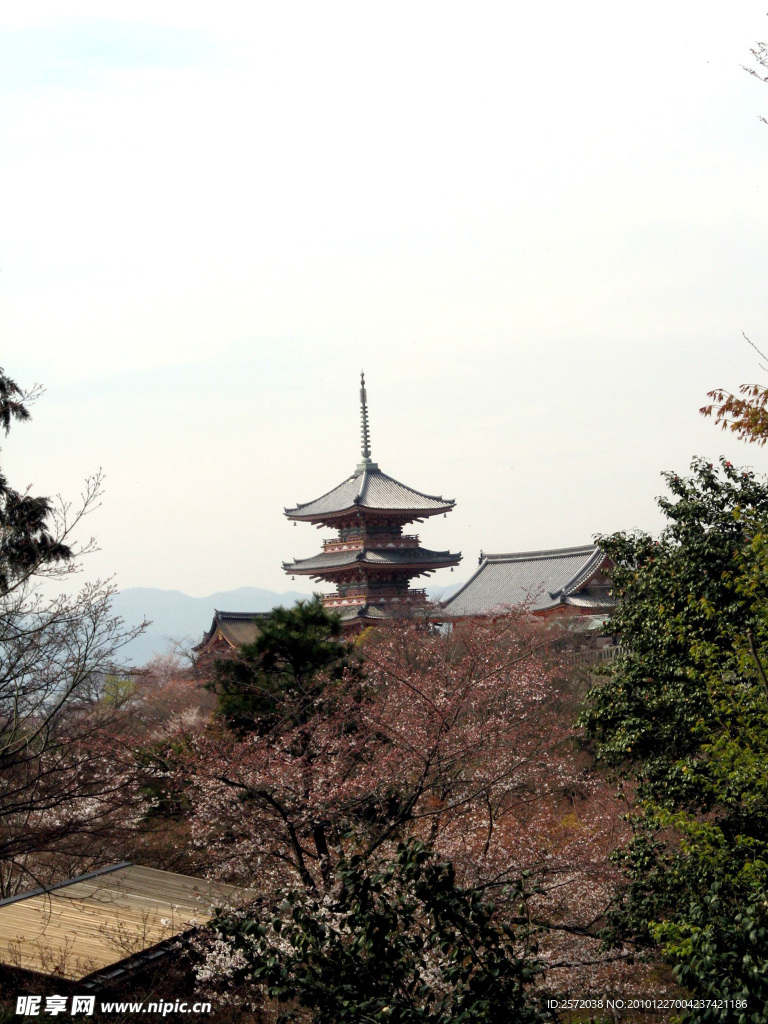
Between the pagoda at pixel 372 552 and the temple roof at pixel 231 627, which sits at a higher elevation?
the pagoda at pixel 372 552

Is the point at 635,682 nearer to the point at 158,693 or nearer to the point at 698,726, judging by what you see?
the point at 698,726

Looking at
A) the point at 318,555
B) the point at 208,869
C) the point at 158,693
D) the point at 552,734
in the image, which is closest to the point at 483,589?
the point at 318,555

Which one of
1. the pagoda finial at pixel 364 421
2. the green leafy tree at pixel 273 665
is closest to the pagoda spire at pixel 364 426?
the pagoda finial at pixel 364 421

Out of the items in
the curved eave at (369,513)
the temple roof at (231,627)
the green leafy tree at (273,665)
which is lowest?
the green leafy tree at (273,665)

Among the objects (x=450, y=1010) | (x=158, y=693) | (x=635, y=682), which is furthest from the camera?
(x=158, y=693)

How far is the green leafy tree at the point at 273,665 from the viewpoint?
14.4 m

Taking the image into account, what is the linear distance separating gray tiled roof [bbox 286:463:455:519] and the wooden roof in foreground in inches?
981

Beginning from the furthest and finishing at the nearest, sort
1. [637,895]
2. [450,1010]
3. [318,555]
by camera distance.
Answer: [318,555]
[637,895]
[450,1010]

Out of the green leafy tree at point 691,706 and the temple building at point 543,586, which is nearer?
the green leafy tree at point 691,706

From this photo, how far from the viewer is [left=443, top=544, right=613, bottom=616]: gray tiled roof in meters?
34.8

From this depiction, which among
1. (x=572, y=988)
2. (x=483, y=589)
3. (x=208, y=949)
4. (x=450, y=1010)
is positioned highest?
(x=483, y=589)

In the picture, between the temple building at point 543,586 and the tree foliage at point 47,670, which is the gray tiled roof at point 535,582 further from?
the tree foliage at point 47,670

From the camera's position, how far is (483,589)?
40000mm

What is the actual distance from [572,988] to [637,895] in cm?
128
